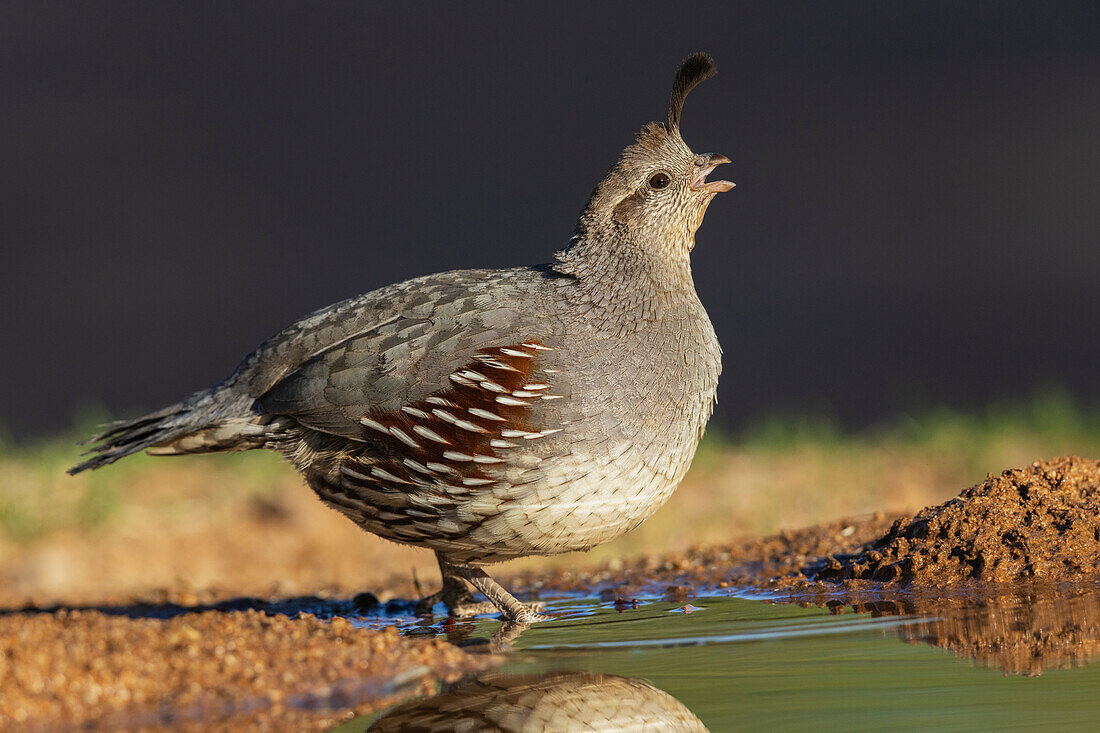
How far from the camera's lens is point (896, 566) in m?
5.25

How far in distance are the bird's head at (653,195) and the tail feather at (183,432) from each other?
195 cm

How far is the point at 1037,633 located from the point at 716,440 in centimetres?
626

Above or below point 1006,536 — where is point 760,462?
above


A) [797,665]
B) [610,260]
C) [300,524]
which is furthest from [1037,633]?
[300,524]

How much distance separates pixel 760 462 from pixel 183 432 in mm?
4925

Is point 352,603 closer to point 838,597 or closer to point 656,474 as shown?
point 656,474

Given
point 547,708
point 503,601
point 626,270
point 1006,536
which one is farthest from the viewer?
point 626,270

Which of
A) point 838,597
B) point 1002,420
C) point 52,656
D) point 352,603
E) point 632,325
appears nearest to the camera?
point 52,656

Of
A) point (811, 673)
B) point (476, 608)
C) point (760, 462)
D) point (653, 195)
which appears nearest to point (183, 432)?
point (476, 608)

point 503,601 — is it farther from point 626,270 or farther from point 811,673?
point 811,673

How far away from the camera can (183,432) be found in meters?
5.95

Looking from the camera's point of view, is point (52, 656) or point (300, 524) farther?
point (300, 524)

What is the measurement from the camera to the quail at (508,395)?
5273 millimetres

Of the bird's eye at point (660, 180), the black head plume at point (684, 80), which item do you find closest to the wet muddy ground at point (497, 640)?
the bird's eye at point (660, 180)
